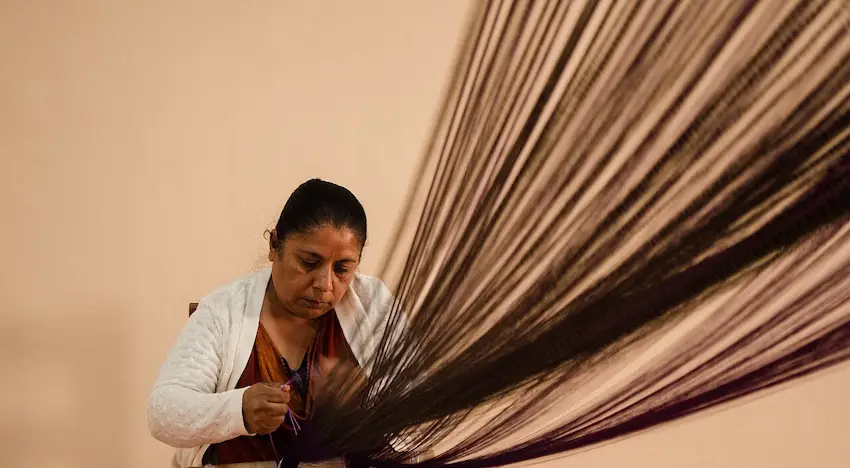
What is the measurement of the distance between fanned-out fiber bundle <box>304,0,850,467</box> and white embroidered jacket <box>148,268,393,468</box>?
0.93ft

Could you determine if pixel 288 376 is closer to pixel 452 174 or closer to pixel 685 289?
pixel 452 174

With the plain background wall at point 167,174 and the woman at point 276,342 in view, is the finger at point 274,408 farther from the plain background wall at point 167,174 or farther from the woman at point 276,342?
the plain background wall at point 167,174

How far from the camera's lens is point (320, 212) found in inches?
37.9

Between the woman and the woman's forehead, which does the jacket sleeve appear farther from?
the woman's forehead

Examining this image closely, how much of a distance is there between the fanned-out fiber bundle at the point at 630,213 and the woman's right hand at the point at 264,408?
0.23 metres

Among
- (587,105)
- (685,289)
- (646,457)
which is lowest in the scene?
(646,457)

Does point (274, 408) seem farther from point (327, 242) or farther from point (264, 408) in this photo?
point (327, 242)

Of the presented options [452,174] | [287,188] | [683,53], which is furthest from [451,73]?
[287,188]

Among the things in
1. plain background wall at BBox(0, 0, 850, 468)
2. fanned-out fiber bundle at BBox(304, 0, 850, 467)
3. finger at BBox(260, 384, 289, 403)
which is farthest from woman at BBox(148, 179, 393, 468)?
plain background wall at BBox(0, 0, 850, 468)

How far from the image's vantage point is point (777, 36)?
44 cm

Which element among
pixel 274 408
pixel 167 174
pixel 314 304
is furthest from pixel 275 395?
pixel 167 174

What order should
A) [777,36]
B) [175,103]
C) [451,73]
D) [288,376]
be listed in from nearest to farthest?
[777,36]
[451,73]
[288,376]
[175,103]

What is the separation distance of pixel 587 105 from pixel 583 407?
0.30 m

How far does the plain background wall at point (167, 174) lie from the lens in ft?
4.73
